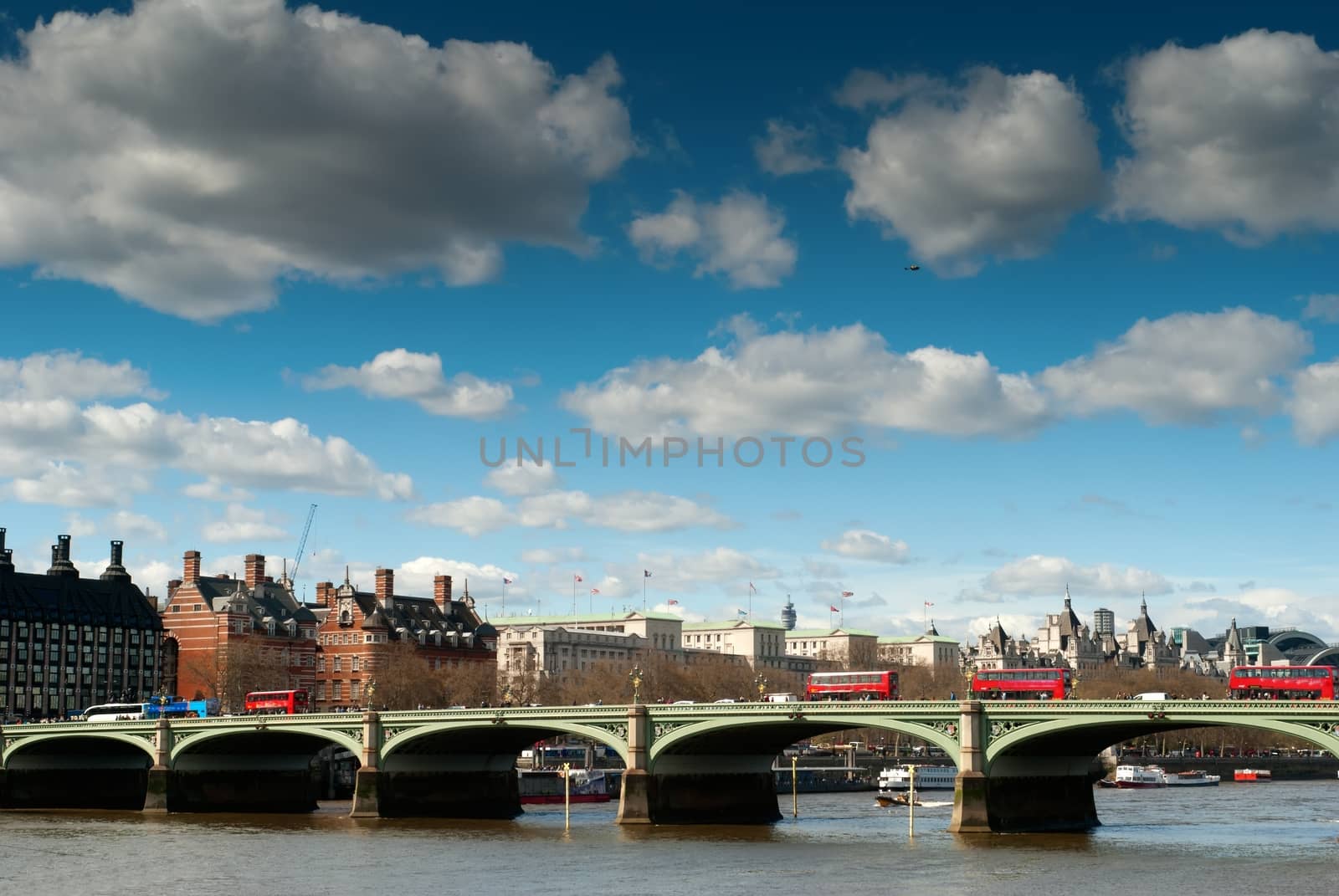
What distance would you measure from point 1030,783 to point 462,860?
Answer: 2928 centimetres

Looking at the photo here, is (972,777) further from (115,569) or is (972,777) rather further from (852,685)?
(115,569)

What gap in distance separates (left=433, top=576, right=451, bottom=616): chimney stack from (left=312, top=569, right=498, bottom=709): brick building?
0.36 meters

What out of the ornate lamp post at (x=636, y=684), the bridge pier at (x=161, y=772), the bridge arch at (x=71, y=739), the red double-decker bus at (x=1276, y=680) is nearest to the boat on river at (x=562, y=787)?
the ornate lamp post at (x=636, y=684)

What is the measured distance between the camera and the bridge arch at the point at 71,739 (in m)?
105

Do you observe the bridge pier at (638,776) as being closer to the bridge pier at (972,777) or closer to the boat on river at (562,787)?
the bridge pier at (972,777)

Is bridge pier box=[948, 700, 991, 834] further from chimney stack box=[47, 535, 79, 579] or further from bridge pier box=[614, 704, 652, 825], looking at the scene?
chimney stack box=[47, 535, 79, 579]

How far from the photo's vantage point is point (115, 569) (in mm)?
167875

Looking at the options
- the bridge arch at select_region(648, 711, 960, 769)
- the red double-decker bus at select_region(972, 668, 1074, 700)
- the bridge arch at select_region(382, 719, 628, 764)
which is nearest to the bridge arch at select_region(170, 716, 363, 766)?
the bridge arch at select_region(382, 719, 628, 764)

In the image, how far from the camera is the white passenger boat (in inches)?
5374

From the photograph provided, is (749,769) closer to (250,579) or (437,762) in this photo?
(437,762)

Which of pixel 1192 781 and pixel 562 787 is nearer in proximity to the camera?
pixel 562 787

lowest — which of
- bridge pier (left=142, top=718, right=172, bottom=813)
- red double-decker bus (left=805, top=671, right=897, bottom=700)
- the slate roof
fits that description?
bridge pier (left=142, top=718, right=172, bottom=813)

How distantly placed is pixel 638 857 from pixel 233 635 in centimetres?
9867

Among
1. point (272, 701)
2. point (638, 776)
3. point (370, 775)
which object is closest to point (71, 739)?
point (272, 701)
